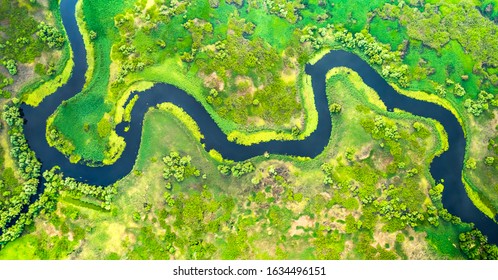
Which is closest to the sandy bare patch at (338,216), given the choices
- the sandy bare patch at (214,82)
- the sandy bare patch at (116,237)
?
the sandy bare patch at (214,82)

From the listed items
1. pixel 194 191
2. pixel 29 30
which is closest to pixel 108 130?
pixel 194 191

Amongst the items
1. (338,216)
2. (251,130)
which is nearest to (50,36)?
(251,130)

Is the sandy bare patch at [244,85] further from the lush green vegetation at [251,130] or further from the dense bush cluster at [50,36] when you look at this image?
the dense bush cluster at [50,36]

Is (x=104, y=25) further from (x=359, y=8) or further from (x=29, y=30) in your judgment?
(x=359, y=8)

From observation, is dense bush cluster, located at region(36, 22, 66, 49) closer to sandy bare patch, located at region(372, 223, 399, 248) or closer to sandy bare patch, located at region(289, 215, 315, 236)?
sandy bare patch, located at region(289, 215, 315, 236)

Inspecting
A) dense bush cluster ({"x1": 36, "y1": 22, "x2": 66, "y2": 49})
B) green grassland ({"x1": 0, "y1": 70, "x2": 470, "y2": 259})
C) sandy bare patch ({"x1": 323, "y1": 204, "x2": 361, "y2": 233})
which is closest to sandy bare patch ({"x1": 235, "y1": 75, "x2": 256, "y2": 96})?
green grassland ({"x1": 0, "y1": 70, "x2": 470, "y2": 259})
